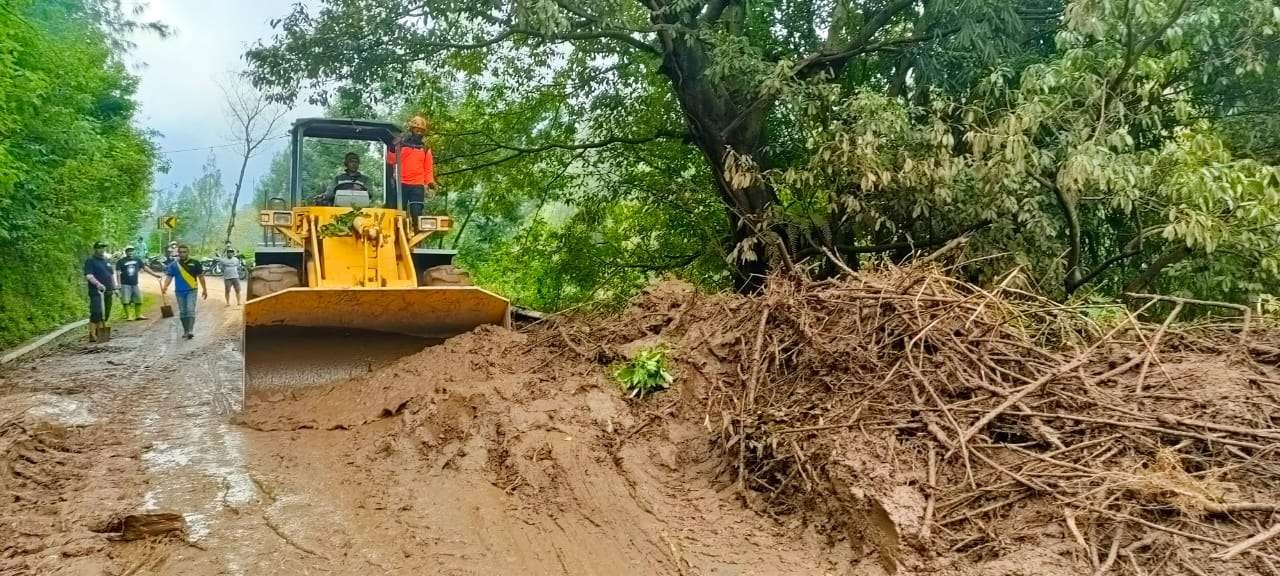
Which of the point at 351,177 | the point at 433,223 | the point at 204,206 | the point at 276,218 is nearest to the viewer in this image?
the point at 276,218

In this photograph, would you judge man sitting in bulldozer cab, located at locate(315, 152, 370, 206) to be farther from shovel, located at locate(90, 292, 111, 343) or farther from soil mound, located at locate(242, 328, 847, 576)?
shovel, located at locate(90, 292, 111, 343)

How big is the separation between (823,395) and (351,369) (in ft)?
15.3

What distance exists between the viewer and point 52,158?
13.1 metres

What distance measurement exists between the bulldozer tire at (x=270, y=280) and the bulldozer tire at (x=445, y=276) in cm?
130

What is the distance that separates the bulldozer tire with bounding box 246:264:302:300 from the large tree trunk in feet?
16.7

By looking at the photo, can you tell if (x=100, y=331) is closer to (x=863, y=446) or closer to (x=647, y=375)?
(x=647, y=375)

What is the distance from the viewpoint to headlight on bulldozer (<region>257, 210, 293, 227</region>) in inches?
344

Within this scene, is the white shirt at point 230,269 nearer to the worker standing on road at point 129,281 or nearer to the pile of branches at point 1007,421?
the worker standing on road at point 129,281

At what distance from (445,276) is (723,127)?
436 cm

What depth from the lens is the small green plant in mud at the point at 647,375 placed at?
614 cm

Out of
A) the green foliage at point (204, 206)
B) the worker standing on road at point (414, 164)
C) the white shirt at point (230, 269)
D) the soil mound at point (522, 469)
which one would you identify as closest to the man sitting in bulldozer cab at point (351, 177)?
the worker standing on road at point (414, 164)

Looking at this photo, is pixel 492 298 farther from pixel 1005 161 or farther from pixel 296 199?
pixel 1005 161

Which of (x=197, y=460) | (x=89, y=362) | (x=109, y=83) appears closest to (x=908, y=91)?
(x=197, y=460)

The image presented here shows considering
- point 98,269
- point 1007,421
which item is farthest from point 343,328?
point 98,269
